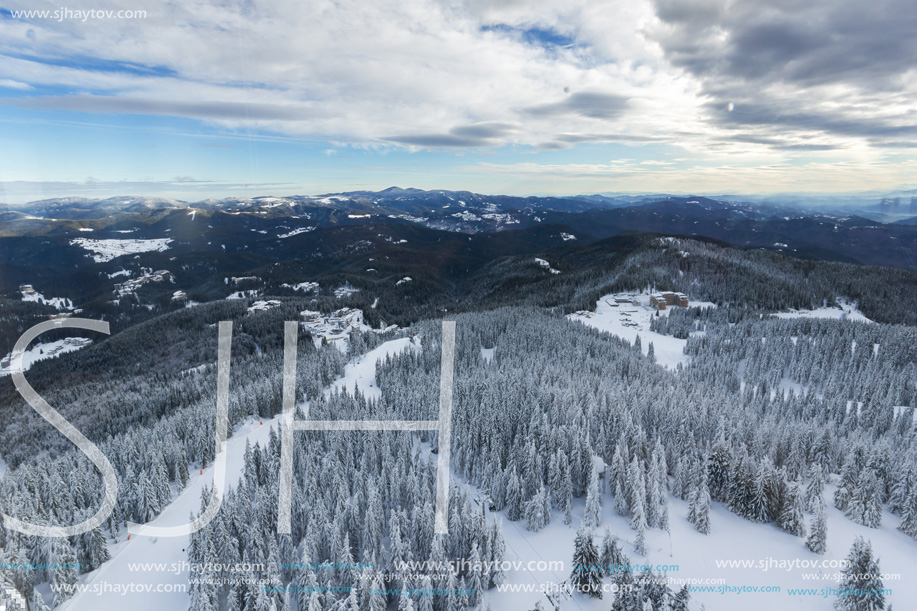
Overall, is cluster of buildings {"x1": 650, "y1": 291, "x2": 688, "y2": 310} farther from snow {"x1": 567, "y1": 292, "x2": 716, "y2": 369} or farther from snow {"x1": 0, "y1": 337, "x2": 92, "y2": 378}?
snow {"x1": 0, "y1": 337, "x2": 92, "y2": 378}

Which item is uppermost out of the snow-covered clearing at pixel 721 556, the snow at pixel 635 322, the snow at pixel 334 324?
the snow-covered clearing at pixel 721 556

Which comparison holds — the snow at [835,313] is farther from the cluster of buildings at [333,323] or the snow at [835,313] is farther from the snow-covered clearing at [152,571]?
the snow-covered clearing at [152,571]

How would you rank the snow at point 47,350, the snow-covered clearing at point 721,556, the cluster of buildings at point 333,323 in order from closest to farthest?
the snow-covered clearing at point 721,556 → the cluster of buildings at point 333,323 → the snow at point 47,350

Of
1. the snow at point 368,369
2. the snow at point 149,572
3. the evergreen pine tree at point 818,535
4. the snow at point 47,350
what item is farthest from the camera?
the snow at point 47,350

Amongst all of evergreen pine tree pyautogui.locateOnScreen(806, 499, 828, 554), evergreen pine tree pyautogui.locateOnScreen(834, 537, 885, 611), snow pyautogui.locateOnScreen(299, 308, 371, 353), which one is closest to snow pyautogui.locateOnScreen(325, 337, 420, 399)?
snow pyautogui.locateOnScreen(299, 308, 371, 353)

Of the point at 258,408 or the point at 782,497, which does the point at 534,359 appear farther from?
the point at 258,408

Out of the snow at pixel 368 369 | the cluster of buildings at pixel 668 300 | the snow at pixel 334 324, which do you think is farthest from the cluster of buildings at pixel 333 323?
the cluster of buildings at pixel 668 300

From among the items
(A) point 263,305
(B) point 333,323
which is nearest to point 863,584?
(B) point 333,323
